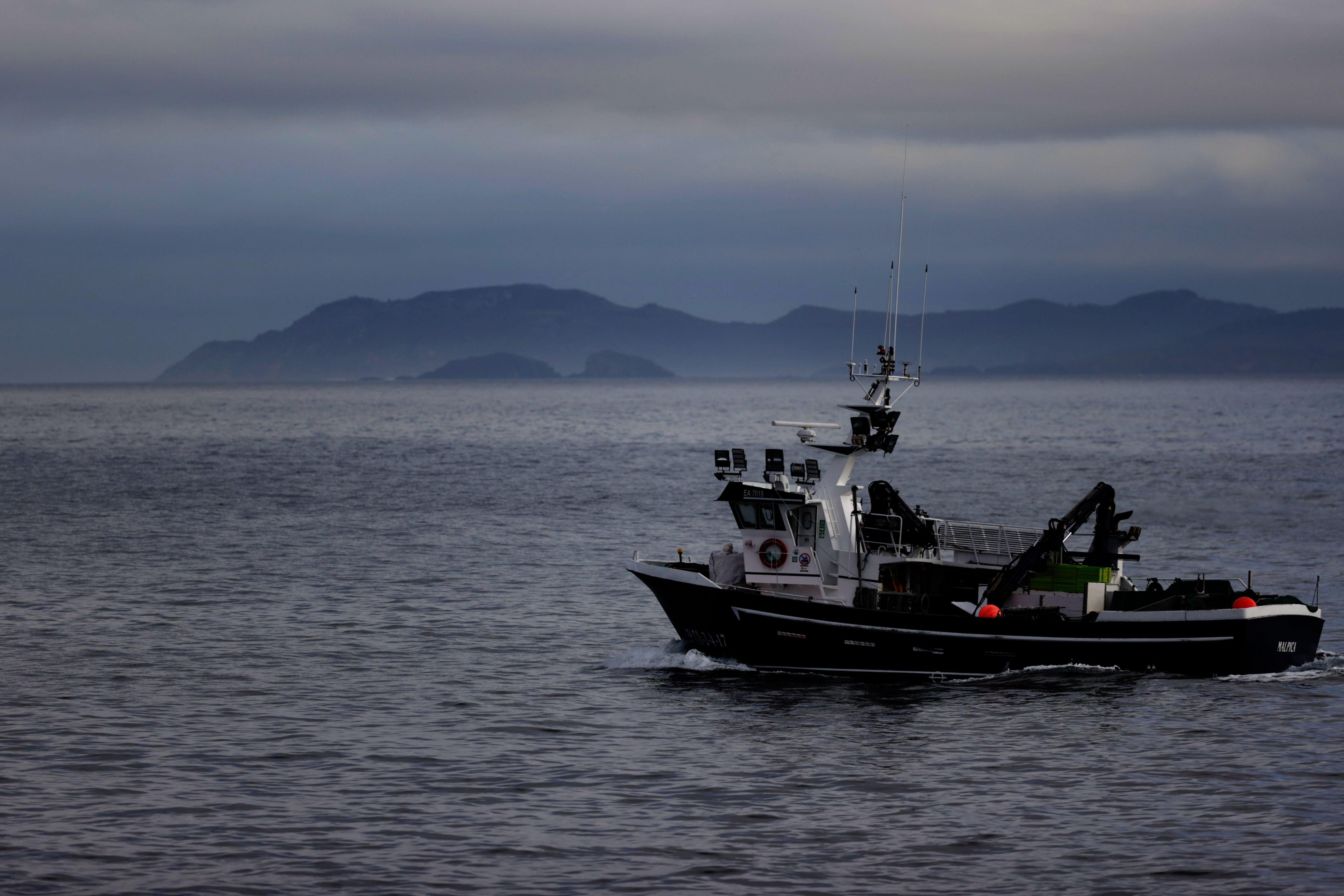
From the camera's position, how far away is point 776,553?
1368 inches

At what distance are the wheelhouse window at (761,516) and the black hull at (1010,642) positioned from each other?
189cm

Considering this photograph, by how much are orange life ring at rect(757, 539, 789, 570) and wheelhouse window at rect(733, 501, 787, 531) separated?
0.35m

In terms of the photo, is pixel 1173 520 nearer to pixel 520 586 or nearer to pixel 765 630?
pixel 520 586

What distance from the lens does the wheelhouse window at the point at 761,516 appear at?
3456cm

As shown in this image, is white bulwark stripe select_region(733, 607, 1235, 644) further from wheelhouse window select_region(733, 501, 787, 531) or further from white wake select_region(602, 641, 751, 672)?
white wake select_region(602, 641, 751, 672)

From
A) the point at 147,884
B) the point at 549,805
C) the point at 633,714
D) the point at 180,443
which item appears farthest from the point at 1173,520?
the point at 180,443

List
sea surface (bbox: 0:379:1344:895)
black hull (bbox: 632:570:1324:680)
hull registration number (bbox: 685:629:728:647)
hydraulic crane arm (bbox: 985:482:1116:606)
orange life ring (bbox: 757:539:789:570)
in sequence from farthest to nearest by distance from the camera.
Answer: orange life ring (bbox: 757:539:789:570) < hull registration number (bbox: 685:629:728:647) < hydraulic crane arm (bbox: 985:482:1116:606) < black hull (bbox: 632:570:1324:680) < sea surface (bbox: 0:379:1344:895)

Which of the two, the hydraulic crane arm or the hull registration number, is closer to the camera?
the hydraulic crane arm

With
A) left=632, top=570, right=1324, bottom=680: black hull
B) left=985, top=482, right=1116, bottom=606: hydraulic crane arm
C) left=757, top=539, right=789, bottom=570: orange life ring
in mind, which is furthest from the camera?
left=757, top=539, right=789, bottom=570: orange life ring

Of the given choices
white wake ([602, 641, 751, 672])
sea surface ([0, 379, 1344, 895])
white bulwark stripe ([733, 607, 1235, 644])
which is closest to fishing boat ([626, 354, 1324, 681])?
white bulwark stripe ([733, 607, 1235, 644])

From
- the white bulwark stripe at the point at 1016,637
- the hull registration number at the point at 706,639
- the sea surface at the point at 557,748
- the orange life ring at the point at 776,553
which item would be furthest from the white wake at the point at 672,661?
the white bulwark stripe at the point at 1016,637

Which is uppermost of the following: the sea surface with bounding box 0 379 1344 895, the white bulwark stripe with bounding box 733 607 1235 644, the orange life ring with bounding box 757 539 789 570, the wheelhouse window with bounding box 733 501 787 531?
the wheelhouse window with bounding box 733 501 787 531

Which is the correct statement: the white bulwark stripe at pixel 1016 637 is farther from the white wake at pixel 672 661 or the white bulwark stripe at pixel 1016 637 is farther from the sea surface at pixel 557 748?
the white wake at pixel 672 661

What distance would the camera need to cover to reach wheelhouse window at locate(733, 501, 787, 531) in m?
34.6
